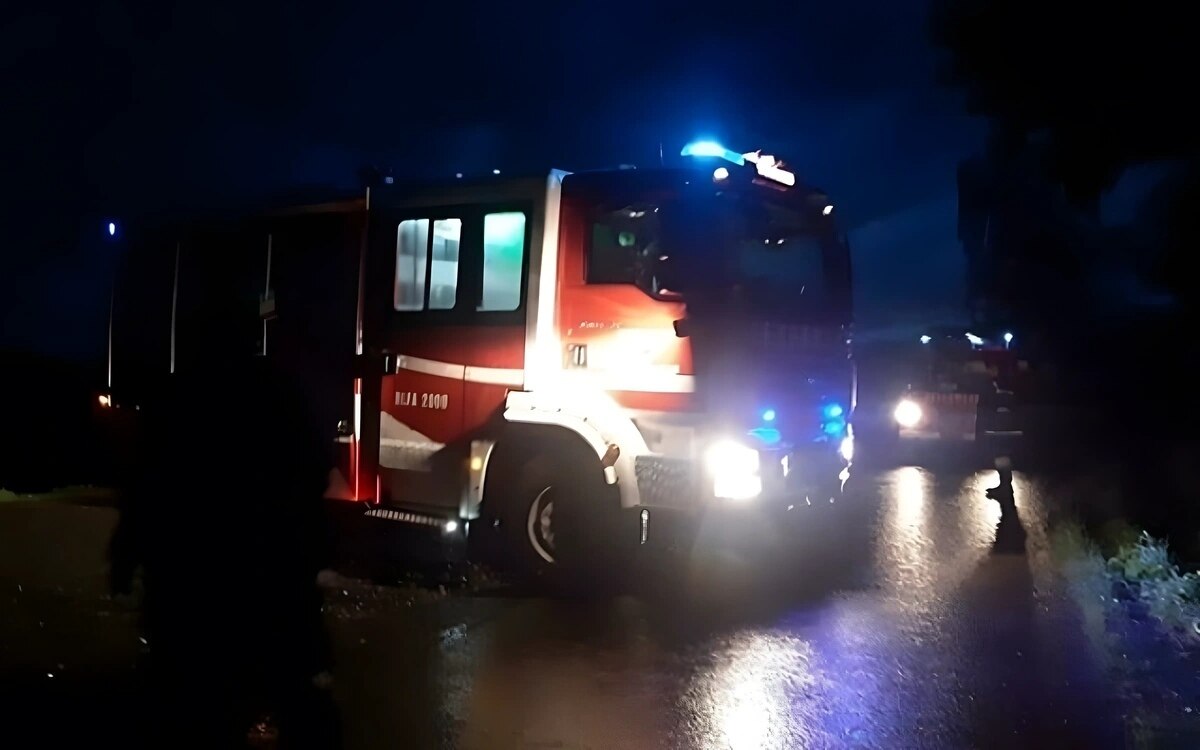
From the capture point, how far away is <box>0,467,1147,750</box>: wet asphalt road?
5.03 metres

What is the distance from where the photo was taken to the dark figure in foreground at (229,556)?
4.33 m

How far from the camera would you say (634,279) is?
700 cm

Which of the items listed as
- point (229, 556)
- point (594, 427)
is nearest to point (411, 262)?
point (594, 427)

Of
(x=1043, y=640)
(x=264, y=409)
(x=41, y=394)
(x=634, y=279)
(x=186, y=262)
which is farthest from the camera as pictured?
(x=41, y=394)

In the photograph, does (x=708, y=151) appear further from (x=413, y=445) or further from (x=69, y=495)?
(x=69, y=495)

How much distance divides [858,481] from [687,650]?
25.7 ft

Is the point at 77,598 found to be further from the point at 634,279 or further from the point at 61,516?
the point at 634,279

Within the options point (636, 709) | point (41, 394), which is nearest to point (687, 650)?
point (636, 709)

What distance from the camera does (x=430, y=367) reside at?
787 centimetres

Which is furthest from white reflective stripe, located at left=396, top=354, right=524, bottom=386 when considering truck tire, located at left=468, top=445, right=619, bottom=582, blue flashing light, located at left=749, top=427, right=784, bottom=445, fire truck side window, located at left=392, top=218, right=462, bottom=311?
blue flashing light, located at left=749, top=427, right=784, bottom=445

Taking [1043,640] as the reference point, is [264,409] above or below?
above

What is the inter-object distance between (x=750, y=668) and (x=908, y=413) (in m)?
9.91

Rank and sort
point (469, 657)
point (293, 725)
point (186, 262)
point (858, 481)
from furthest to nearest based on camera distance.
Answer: point (858, 481) < point (186, 262) < point (469, 657) < point (293, 725)

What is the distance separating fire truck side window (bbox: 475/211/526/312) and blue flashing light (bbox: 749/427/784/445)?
1874 millimetres
